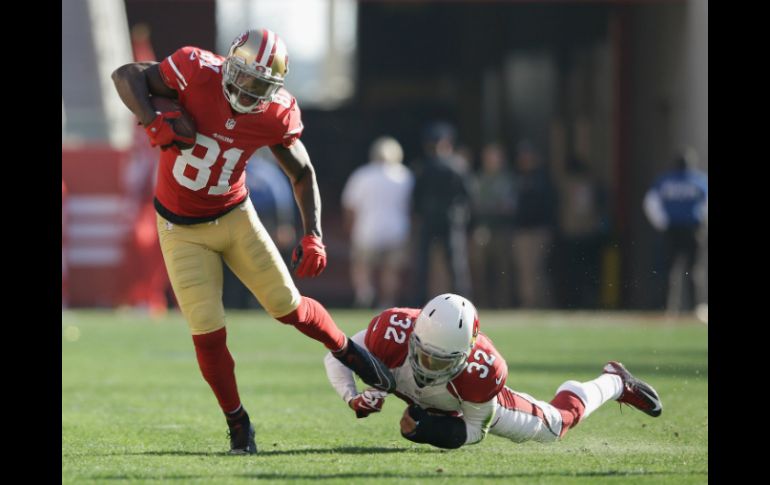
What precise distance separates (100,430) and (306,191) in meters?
1.71

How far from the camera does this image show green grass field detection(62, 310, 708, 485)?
219 inches

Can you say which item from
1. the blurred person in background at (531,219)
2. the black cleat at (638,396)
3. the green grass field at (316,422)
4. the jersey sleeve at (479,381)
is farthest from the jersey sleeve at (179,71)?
the blurred person in background at (531,219)

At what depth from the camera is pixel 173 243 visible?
6.14 meters

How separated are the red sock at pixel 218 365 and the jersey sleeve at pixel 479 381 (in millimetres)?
995

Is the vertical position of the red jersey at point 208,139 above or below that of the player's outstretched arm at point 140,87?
below

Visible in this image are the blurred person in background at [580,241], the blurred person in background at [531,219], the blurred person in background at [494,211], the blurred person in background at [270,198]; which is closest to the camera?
the blurred person in background at [270,198]

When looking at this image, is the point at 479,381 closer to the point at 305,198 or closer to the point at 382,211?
the point at 305,198

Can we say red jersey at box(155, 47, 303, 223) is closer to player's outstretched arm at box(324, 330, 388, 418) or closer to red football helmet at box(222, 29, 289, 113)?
red football helmet at box(222, 29, 289, 113)

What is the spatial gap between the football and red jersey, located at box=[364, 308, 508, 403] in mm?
1259

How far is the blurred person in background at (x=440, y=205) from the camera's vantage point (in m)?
14.4

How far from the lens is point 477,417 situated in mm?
6094

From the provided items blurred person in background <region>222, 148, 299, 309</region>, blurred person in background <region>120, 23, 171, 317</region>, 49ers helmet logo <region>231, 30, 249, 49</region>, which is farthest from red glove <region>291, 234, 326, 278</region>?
blurred person in background <region>120, 23, 171, 317</region>

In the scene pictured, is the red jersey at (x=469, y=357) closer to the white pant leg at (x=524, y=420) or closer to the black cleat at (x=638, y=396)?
the white pant leg at (x=524, y=420)

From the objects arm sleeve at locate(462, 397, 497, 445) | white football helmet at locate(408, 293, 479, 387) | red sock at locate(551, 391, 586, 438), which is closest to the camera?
white football helmet at locate(408, 293, 479, 387)
